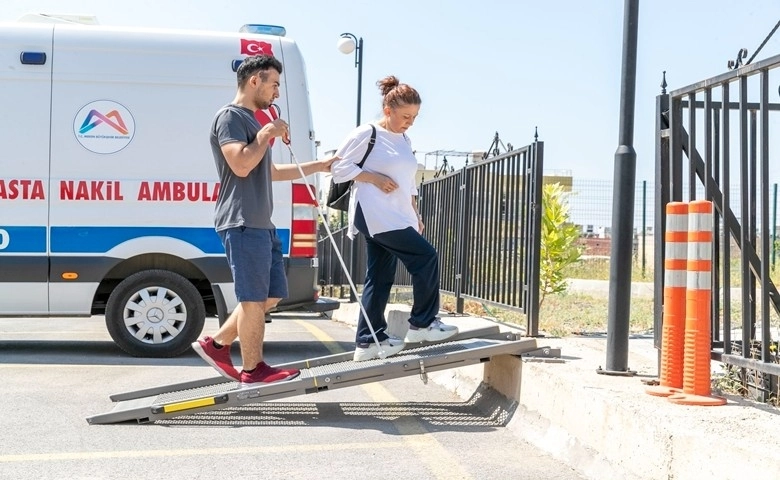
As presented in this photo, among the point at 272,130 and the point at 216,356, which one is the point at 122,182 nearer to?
the point at 216,356

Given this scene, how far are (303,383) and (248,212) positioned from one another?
3.41 feet

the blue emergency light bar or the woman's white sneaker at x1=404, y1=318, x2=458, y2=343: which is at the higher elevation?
the blue emergency light bar

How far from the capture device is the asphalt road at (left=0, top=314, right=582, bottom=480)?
14.7 ft

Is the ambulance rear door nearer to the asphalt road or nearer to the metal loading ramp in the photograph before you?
the asphalt road

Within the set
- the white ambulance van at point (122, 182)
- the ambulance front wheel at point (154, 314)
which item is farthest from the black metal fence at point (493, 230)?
the ambulance front wheel at point (154, 314)

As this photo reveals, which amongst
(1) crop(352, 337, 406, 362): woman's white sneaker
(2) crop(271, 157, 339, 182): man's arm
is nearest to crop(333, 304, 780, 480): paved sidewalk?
(1) crop(352, 337, 406, 362): woman's white sneaker

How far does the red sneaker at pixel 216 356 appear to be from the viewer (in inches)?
225

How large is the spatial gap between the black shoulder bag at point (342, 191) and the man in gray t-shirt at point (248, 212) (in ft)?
1.99

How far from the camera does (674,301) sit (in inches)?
186

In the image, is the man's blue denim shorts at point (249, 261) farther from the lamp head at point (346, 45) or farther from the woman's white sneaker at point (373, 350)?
the lamp head at point (346, 45)

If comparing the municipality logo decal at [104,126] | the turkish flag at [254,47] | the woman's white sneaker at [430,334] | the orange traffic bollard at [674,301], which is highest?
the turkish flag at [254,47]

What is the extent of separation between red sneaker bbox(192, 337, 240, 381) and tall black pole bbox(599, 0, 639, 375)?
2244 mm

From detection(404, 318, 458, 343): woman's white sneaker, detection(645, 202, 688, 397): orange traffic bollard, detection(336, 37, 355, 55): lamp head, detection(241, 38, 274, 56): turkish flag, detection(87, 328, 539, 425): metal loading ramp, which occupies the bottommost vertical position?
detection(87, 328, 539, 425): metal loading ramp

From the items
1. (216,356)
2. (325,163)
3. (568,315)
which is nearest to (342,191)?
(325,163)
